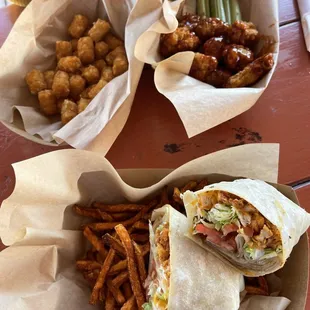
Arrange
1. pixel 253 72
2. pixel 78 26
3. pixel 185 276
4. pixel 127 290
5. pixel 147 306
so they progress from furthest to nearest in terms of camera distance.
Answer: pixel 78 26
pixel 253 72
pixel 127 290
pixel 147 306
pixel 185 276

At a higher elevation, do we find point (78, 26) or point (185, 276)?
point (78, 26)

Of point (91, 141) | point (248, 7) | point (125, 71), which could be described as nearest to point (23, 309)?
point (91, 141)

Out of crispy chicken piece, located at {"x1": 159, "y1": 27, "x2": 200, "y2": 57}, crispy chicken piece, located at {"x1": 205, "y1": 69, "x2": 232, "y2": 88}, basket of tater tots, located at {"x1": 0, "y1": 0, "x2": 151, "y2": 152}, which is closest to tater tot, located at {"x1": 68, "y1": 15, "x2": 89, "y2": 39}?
basket of tater tots, located at {"x1": 0, "y1": 0, "x2": 151, "y2": 152}

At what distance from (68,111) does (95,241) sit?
484mm

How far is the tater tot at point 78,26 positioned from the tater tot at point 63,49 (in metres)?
0.05

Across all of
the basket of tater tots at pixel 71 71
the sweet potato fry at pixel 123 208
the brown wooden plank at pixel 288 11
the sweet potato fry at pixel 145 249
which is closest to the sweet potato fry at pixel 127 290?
the sweet potato fry at pixel 145 249

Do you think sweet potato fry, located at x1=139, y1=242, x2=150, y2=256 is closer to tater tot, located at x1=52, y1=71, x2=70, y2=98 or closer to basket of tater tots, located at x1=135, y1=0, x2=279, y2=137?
basket of tater tots, located at x1=135, y1=0, x2=279, y2=137

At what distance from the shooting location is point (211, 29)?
5.69 ft

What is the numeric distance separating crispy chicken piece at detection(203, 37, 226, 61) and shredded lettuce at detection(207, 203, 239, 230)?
0.65m

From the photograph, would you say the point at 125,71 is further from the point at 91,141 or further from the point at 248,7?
the point at 248,7

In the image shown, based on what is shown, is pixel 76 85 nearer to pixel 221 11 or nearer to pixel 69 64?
pixel 69 64

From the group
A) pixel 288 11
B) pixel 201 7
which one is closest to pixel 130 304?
pixel 201 7

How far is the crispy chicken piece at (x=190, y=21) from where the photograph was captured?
1.74 metres

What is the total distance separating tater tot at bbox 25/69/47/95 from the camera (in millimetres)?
1725
